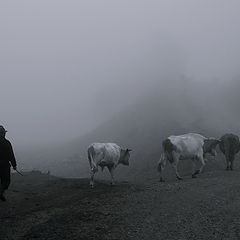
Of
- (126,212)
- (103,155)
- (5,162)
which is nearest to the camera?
(126,212)

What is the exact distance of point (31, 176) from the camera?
3475 centimetres

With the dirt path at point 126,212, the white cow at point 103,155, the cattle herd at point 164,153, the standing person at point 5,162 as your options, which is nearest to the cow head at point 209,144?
the cattle herd at point 164,153

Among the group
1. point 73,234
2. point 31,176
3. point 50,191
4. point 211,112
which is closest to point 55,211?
point 73,234

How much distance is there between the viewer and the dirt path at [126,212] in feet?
46.3

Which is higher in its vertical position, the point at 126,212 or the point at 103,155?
the point at 126,212

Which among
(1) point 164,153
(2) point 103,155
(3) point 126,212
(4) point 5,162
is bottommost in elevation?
(1) point 164,153

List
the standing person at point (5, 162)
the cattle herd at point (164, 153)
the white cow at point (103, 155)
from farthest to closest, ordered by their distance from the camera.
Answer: the cattle herd at point (164, 153), the white cow at point (103, 155), the standing person at point (5, 162)

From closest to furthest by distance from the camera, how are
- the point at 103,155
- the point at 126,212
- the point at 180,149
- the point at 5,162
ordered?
the point at 126,212 < the point at 5,162 < the point at 103,155 < the point at 180,149

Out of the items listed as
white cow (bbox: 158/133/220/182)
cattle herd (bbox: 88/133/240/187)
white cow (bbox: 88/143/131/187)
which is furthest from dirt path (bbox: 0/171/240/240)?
white cow (bbox: 158/133/220/182)

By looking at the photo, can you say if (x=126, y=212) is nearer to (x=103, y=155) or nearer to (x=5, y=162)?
(x=5, y=162)

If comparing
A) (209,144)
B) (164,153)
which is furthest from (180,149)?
(209,144)

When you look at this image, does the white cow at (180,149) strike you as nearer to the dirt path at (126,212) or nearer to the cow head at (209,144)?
the cow head at (209,144)

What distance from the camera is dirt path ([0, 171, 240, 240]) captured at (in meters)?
14.1

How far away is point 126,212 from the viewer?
1698cm
